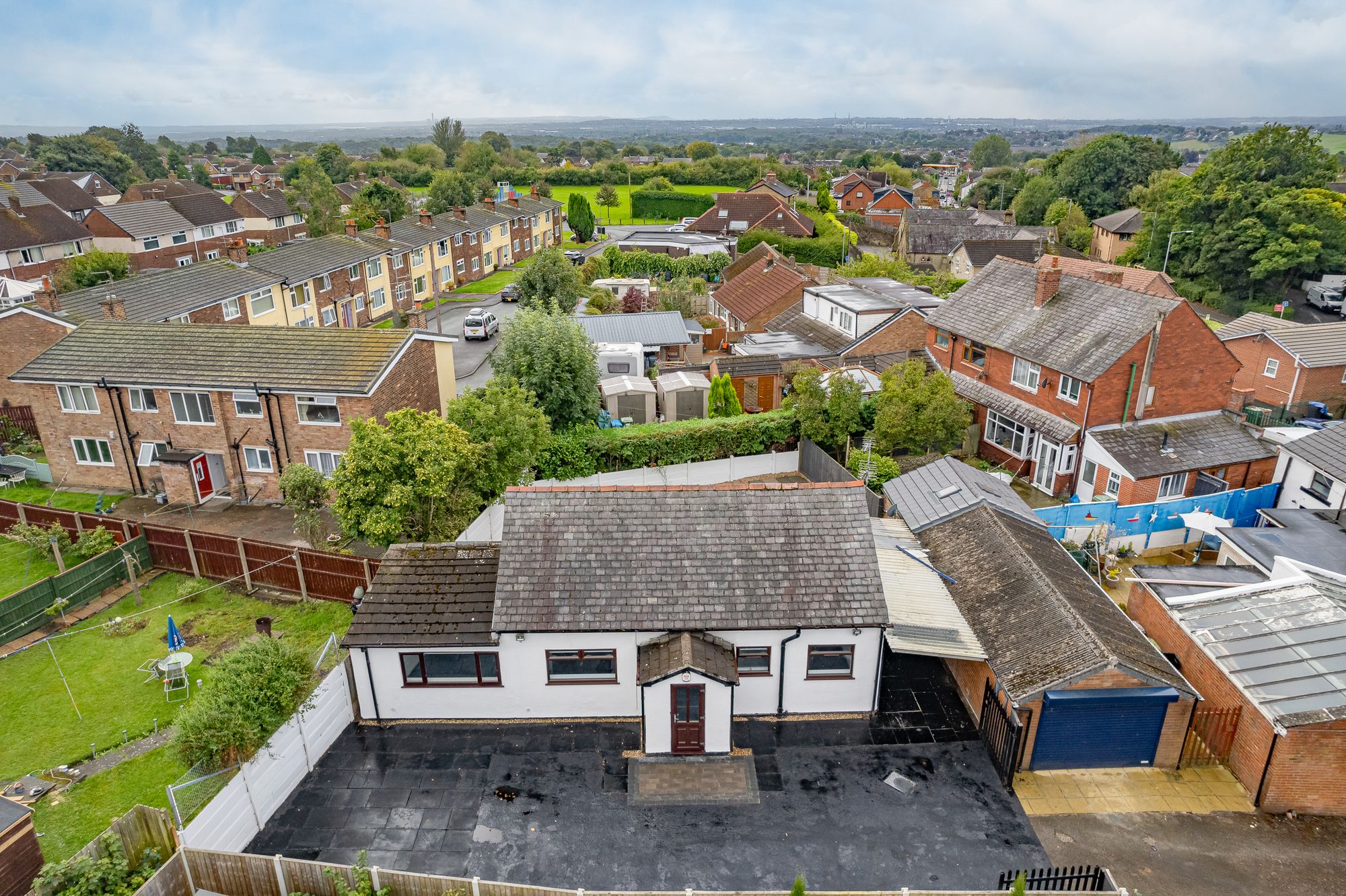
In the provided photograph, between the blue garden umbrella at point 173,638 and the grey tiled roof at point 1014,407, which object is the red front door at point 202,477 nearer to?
the blue garden umbrella at point 173,638

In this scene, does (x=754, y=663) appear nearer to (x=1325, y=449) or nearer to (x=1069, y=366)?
(x=1069, y=366)

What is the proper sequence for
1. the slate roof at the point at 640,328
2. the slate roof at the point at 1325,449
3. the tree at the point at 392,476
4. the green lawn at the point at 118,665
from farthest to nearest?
the slate roof at the point at 640,328, the slate roof at the point at 1325,449, the tree at the point at 392,476, the green lawn at the point at 118,665

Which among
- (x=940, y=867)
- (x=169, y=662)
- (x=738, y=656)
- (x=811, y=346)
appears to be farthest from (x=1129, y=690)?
(x=811, y=346)

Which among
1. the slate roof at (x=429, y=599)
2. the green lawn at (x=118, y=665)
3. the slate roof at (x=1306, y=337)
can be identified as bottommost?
the green lawn at (x=118, y=665)

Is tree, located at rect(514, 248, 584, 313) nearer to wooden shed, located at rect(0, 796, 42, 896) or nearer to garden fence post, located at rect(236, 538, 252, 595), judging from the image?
garden fence post, located at rect(236, 538, 252, 595)

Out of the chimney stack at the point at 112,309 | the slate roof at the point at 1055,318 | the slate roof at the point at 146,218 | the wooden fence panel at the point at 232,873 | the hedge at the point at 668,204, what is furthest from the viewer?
the hedge at the point at 668,204

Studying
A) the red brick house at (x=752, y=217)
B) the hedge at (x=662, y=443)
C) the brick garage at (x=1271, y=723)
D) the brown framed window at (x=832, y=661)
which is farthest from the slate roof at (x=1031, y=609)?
the red brick house at (x=752, y=217)
